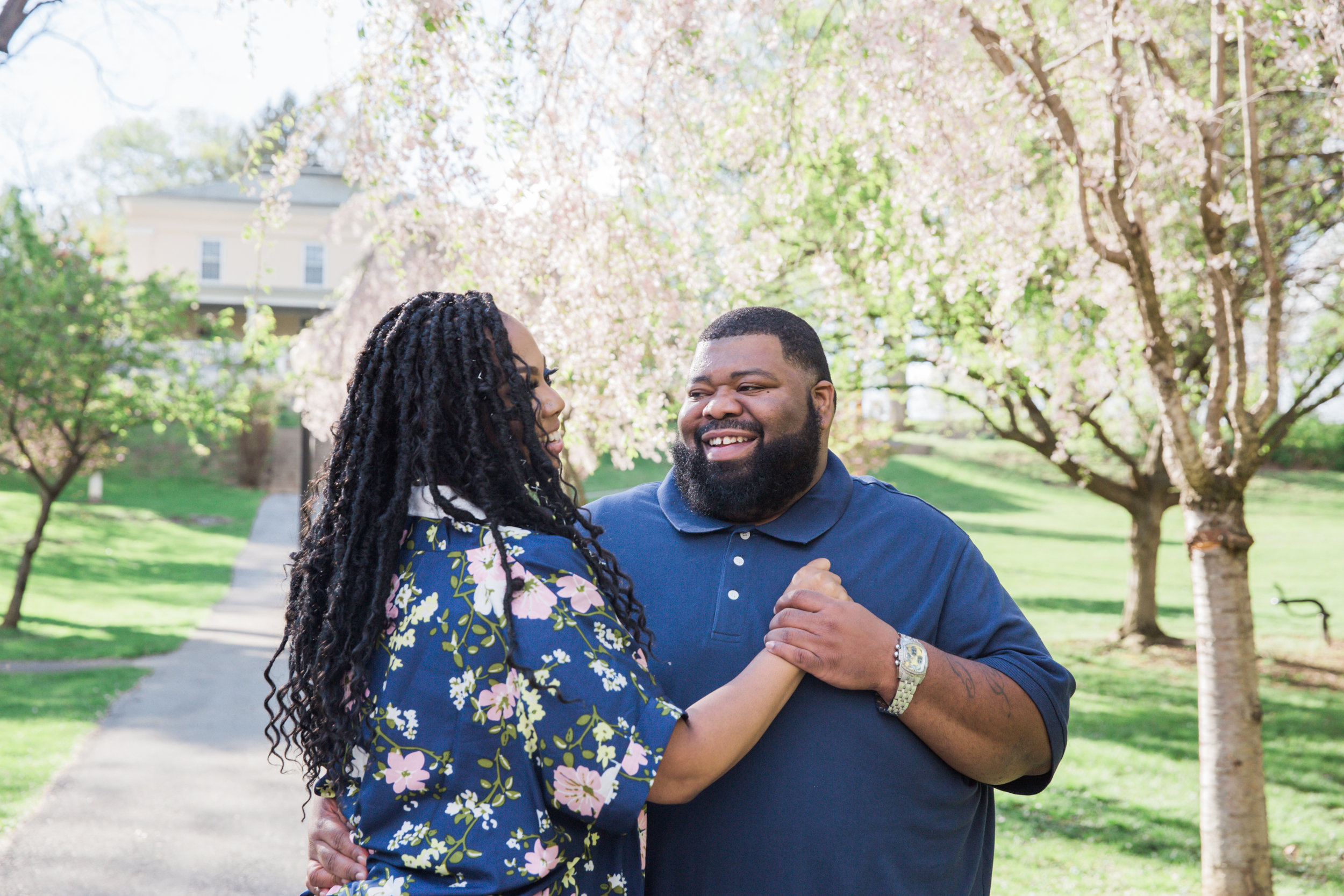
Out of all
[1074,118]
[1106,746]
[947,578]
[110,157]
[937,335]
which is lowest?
[1106,746]

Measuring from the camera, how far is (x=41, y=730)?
8664mm

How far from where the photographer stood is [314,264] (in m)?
37.0

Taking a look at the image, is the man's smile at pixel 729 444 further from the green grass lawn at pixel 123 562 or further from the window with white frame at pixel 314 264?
the window with white frame at pixel 314 264

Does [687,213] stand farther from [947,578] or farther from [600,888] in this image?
[600,888]

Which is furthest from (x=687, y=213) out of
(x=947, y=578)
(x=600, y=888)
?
(x=600, y=888)

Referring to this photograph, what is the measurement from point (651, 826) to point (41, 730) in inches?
322

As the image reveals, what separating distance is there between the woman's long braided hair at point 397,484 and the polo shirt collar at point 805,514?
0.58 m

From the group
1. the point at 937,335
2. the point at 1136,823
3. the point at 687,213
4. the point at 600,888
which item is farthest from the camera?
the point at 937,335

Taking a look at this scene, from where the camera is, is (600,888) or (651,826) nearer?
(600,888)

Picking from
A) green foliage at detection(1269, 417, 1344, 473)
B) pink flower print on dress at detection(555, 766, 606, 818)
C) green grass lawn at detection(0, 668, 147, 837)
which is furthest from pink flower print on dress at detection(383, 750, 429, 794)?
green foliage at detection(1269, 417, 1344, 473)

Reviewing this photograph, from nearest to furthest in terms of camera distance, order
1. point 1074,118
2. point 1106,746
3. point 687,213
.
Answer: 1. point 687,213
2. point 1074,118
3. point 1106,746

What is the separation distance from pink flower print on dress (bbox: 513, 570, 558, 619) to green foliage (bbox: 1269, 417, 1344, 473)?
40556 mm

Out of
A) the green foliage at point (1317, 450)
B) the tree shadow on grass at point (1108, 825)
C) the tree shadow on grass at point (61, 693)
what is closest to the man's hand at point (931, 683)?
the tree shadow on grass at point (1108, 825)

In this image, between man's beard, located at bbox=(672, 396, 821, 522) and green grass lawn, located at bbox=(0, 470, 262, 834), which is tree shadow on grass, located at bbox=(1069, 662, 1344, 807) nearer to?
man's beard, located at bbox=(672, 396, 821, 522)
